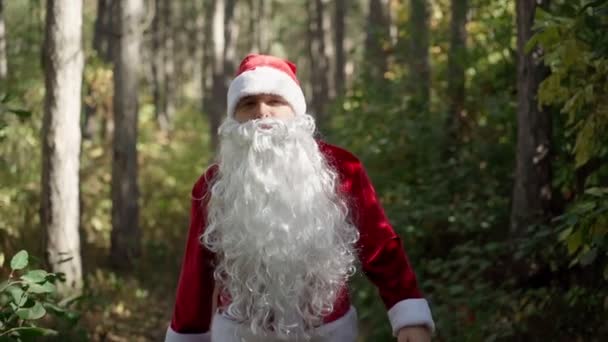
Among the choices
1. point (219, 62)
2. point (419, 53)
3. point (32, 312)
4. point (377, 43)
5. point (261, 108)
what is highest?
point (377, 43)

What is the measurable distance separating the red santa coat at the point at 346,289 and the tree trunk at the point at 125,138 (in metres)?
9.00

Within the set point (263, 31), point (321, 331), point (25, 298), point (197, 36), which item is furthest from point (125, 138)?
point (197, 36)

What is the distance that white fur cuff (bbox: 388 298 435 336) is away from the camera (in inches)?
118

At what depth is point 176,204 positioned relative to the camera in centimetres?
1612

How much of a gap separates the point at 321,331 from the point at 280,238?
37 cm

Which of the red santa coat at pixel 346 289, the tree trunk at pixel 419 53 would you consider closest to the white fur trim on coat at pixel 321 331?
the red santa coat at pixel 346 289

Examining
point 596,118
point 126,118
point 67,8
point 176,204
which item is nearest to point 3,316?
point 596,118

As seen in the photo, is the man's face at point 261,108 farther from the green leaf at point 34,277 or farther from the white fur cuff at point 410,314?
Result: the green leaf at point 34,277

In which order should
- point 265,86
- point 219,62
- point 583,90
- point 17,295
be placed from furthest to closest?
point 219,62, point 583,90, point 17,295, point 265,86

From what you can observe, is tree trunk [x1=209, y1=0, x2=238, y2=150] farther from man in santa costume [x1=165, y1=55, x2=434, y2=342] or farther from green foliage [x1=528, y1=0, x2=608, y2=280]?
man in santa costume [x1=165, y1=55, x2=434, y2=342]

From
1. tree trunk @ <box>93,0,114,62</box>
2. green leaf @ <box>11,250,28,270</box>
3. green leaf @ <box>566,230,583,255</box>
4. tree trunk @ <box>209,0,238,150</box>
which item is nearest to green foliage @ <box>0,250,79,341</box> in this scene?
green leaf @ <box>11,250,28,270</box>

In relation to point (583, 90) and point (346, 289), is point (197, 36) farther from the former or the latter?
point (346, 289)

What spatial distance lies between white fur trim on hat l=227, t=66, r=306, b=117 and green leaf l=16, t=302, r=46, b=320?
115cm

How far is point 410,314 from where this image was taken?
3.01 m
